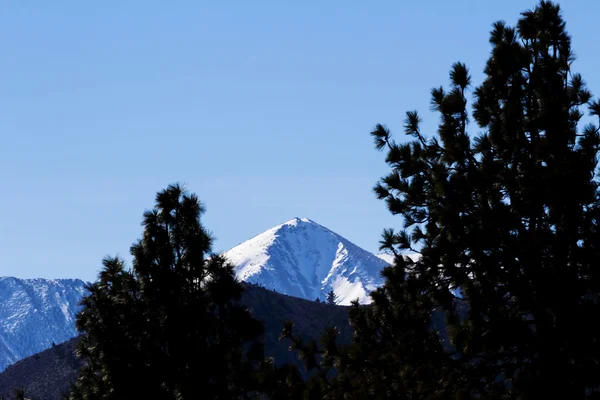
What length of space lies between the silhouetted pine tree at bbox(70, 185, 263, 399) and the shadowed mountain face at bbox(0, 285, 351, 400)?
11815 centimetres

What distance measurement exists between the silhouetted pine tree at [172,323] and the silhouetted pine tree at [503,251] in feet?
10.9

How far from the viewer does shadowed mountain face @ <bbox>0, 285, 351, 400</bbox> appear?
146500 mm

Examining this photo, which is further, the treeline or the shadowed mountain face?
the shadowed mountain face

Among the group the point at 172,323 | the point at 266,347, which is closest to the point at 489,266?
the point at 172,323

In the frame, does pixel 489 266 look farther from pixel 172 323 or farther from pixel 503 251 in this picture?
pixel 172 323

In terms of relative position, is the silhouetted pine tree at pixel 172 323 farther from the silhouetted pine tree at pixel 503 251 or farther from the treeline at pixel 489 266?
the silhouetted pine tree at pixel 503 251

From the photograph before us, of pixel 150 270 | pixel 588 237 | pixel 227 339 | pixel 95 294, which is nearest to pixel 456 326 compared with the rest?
pixel 588 237

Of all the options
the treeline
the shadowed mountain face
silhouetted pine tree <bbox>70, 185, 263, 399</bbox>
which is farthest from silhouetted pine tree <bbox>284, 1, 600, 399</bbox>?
the shadowed mountain face

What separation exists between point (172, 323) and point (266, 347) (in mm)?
129149

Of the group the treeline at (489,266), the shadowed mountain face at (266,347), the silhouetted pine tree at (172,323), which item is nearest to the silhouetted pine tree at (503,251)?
the treeline at (489,266)

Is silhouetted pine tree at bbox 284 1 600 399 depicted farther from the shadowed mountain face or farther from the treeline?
the shadowed mountain face

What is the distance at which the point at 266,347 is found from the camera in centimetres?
14850

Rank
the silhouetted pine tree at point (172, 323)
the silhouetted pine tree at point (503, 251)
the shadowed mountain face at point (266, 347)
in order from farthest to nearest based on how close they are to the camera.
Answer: the shadowed mountain face at point (266, 347) < the silhouetted pine tree at point (172, 323) < the silhouetted pine tree at point (503, 251)

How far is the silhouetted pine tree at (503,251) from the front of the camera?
1550 cm
